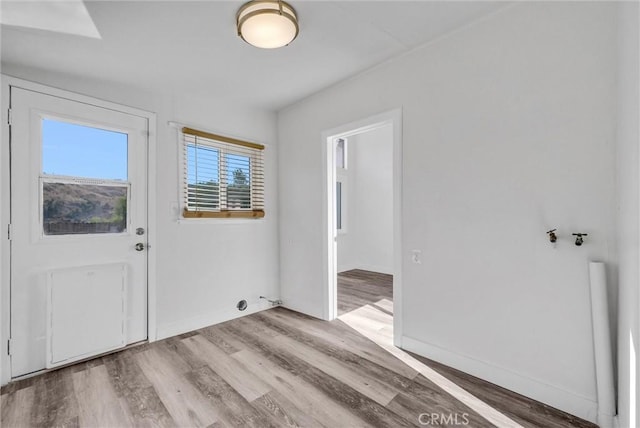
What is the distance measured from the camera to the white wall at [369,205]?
19.1 feet

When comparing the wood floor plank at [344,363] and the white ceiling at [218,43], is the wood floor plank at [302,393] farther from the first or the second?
the white ceiling at [218,43]

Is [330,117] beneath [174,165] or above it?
above

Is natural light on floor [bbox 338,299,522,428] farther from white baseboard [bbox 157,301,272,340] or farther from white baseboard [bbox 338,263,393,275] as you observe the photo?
white baseboard [bbox 338,263,393,275]

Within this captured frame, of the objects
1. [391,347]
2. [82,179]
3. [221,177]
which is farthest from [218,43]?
[391,347]

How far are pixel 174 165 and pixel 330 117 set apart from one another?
5.75 feet

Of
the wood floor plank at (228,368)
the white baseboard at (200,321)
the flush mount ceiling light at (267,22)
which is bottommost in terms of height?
the wood floor plank at (228,368)

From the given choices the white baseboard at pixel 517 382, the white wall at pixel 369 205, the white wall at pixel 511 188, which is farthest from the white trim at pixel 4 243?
the white wall at pixel 369 205

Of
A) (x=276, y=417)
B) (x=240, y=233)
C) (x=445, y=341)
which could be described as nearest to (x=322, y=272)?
(x=240, y=233)

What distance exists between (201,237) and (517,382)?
3062 millimetres

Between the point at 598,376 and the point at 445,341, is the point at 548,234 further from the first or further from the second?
the point at 445,341

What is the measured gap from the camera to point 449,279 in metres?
2.21

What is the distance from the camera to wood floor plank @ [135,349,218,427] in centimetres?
172

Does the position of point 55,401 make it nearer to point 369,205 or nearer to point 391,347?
point 391,347

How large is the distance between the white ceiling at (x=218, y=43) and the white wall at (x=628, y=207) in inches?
36.3
